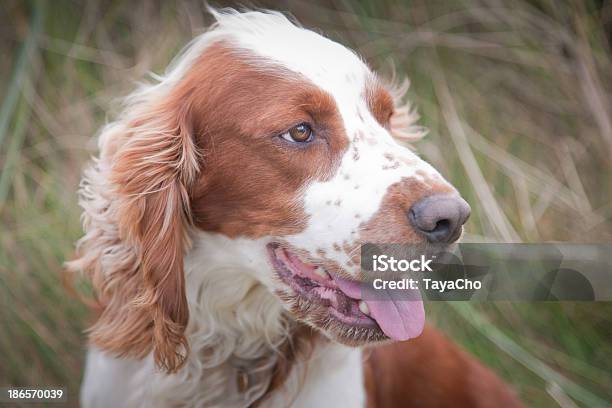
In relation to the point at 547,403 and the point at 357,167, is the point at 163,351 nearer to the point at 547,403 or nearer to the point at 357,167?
the point at 357,167

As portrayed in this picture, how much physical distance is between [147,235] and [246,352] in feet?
1.45

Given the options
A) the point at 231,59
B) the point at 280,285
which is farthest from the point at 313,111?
the point at 280,285

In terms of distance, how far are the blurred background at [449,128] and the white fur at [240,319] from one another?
428mm

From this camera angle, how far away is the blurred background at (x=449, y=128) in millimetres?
2730

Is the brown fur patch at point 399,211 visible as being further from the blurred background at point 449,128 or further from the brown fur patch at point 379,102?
the blurred background at point 449,128

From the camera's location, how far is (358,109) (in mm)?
1982

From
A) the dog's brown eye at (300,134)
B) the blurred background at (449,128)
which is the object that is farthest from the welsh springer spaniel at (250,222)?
the blurred background at (449,128)

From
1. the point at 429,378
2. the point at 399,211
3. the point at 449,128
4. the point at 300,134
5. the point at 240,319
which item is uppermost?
the point at 300,134

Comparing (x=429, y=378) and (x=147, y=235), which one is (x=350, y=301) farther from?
(x=429, y=378)

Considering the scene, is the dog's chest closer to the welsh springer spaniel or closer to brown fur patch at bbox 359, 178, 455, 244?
the welsh springer spaniel

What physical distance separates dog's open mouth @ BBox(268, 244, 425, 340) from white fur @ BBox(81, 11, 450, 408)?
5 centimetres

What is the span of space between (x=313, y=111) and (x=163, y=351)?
2.36 ft

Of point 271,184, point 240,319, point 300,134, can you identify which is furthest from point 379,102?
point 240,319

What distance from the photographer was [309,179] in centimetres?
190
